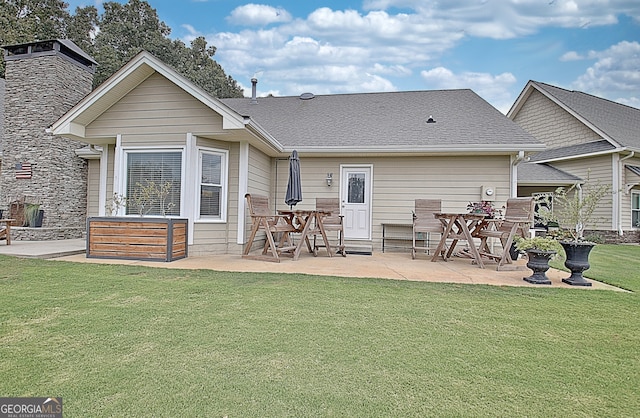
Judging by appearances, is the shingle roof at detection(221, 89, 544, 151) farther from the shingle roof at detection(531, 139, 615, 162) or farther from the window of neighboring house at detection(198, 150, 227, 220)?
the shingle roof at detection(531, 139, 615, 162)

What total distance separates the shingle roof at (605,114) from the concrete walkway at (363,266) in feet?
26.8

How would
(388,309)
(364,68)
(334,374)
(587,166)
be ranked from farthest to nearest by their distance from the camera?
(364,68) → (587,166) → (388,309) → (334,374)

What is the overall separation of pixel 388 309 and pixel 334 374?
135 cm

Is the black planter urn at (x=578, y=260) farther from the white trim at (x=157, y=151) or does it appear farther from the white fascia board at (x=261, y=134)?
the white trim at (x=157, y=151)

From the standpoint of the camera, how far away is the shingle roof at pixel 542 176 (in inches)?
431

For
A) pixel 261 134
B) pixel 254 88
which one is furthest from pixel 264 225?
pixel 254 88

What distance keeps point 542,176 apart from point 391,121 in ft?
19.7

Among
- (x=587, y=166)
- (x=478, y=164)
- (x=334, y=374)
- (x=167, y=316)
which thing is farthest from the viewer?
(x=587, y=166)

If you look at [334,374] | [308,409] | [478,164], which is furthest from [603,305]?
[478,164]

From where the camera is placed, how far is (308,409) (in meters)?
1.57

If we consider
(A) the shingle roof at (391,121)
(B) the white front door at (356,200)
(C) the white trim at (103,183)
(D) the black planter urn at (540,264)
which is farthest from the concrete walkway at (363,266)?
(A) the shingle roof at (391,121)

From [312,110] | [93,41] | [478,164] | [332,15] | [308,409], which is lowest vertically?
[308,409]

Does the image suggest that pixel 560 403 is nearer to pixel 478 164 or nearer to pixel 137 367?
pixel 137 367

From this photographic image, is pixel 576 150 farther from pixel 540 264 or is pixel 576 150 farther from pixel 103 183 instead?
pixel 103 183
